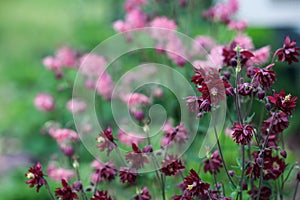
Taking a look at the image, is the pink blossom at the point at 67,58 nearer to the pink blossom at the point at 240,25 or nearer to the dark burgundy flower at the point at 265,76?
the pink blossom at the point at 240,25

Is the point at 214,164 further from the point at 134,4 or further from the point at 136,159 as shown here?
the point at 134,4

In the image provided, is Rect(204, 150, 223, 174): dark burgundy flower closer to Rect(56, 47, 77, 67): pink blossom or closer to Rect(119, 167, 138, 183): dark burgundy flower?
Rect(119, 167, 138, 183): dark burgundy flower

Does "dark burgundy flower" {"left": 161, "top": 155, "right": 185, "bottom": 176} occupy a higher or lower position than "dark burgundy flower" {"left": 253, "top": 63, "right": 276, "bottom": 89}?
lower

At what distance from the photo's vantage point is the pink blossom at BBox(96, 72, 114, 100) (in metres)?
3.10

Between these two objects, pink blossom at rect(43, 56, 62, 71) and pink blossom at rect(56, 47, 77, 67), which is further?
pink blossom at rect(56, 47, 77, 67)

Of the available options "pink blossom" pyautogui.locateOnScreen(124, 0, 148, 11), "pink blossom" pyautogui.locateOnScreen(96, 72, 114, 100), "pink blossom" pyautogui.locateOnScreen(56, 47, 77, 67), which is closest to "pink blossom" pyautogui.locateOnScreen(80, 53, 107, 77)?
"pink blossom" pyautogui.locateOnScreen(96, 72, 114, 100)

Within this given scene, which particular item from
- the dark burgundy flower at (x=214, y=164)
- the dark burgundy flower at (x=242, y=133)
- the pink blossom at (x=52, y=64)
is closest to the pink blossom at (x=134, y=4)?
the pink blossom at (x=52, y=64)

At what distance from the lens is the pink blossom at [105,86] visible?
3.10 metres

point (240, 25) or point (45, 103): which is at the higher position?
point (45, 103)

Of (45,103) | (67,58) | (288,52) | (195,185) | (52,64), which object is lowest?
(195,185)

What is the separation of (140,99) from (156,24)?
59 centimetres

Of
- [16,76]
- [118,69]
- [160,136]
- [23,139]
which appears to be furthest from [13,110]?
[160,136]

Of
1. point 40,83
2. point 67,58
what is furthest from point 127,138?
point 40,83

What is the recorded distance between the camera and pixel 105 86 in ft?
10.2
